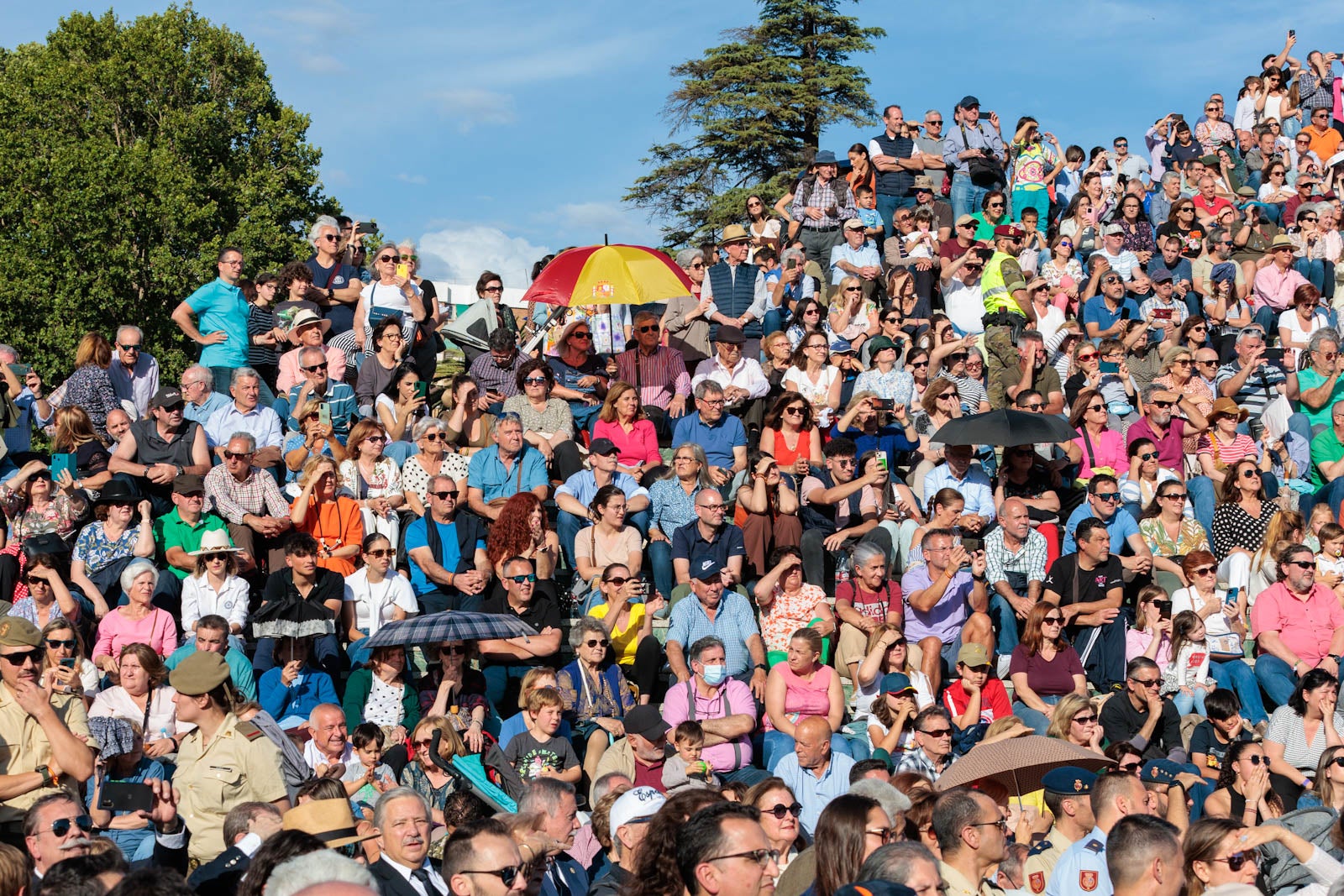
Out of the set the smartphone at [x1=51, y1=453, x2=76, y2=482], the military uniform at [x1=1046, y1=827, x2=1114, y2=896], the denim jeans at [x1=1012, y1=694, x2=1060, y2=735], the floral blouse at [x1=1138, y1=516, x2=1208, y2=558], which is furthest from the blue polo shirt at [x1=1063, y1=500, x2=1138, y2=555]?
the smartphone at [x1=51, y1=453, x2=76, y2=482]

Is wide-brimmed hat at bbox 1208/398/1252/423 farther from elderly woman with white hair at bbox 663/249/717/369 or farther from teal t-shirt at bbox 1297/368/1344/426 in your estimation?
elderly woman with white hair at bbox 663/249/717/369

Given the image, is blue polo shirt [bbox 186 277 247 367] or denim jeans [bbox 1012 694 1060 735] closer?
denim jeans [bbox 1012 694 1060 735]

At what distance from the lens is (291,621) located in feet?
29.5

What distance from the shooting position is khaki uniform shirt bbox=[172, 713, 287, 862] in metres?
6.39

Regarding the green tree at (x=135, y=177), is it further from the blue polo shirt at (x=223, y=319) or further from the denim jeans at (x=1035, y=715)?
the denim jeans at (x=1035, y=715)

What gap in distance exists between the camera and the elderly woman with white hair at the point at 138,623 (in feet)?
29.7

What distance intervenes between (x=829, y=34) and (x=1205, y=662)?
1011 inches

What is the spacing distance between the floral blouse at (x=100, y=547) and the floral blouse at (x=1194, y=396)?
8.29 metres

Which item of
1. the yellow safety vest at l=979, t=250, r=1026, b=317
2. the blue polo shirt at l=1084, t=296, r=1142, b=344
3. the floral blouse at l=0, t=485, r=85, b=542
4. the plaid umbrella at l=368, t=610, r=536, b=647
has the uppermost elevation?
the yellow safety vest at l=979, t=250, r=1026, b=317

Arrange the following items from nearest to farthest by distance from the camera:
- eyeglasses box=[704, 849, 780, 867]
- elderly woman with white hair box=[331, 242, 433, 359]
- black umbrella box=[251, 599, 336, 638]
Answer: eyeglasses box=[704, 849, 780, 867], black umbrella box=[251, 599, 336, 638], elderly woman with white hair box=[331, 242, 433, 359]

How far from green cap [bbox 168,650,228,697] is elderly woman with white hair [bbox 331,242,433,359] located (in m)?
6.88

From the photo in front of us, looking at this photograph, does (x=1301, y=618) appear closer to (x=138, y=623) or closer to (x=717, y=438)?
(x=717, y=438)

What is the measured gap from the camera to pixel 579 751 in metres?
8.81

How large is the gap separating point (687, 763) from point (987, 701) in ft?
7.75
